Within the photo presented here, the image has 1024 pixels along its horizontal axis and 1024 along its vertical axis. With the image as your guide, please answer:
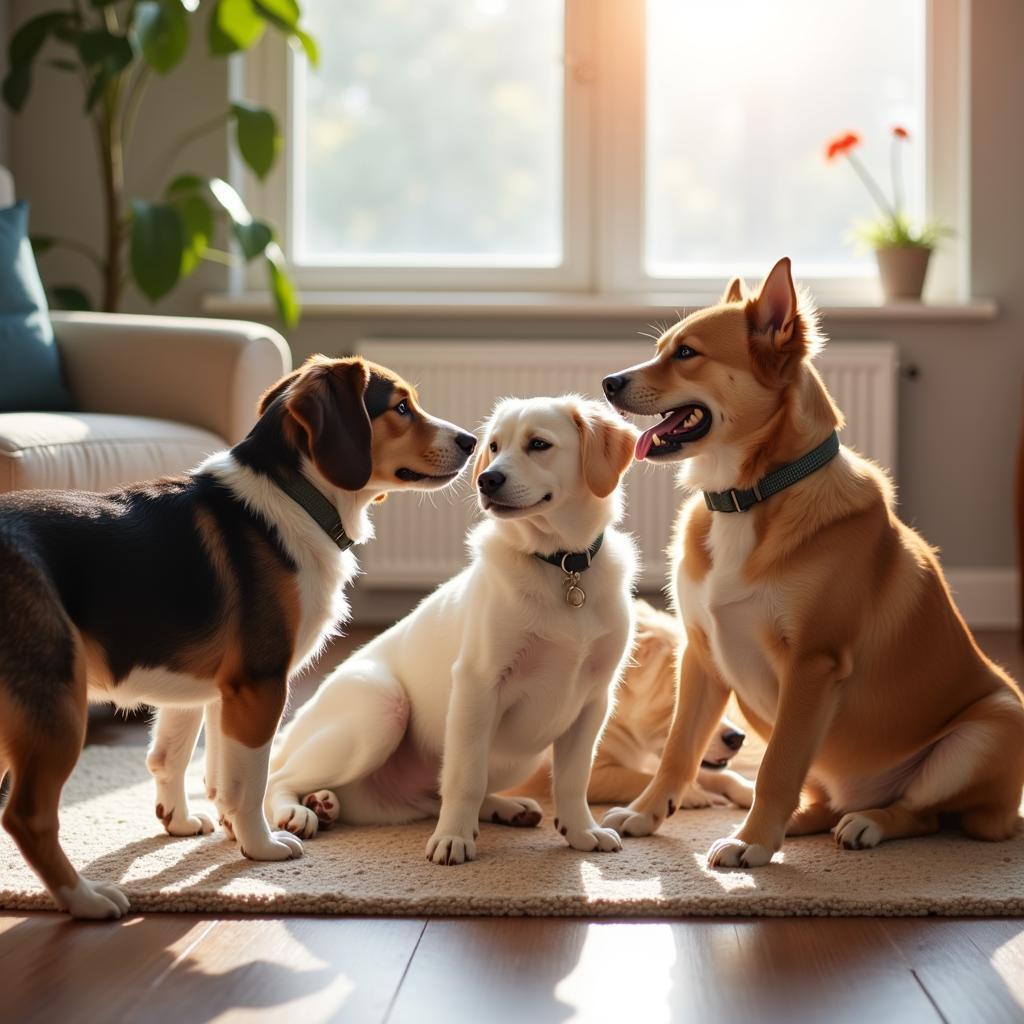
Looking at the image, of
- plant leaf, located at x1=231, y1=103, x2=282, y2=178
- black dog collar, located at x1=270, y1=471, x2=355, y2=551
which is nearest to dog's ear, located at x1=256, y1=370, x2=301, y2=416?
black dog collar, located at x1=270, y1=471, x2=355, y2=551

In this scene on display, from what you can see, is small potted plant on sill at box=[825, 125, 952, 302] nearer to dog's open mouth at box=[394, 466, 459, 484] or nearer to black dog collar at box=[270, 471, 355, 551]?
dog's open mouth at box=[394, 466, 459, 484]

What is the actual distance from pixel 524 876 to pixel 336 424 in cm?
70

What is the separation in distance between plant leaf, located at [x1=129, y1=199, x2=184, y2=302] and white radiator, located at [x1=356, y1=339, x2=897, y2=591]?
805 millimetres

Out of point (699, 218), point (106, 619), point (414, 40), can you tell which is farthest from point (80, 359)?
point (699, 218)

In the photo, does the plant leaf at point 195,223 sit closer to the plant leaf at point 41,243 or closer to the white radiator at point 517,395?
the plant leaf at point 41,243

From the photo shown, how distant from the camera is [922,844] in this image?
214 cm

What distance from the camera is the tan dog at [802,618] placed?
2.04 meters

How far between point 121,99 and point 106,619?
321 cm

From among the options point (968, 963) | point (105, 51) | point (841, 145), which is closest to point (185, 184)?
point (105, 51)

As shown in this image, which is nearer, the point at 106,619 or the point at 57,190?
the point at 106,619

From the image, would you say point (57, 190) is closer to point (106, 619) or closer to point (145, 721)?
point (145, 721)

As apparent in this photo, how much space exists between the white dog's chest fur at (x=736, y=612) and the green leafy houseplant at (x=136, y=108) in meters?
2.33

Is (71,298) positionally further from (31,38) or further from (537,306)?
(537,306)

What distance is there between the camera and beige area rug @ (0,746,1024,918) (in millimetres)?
1782
